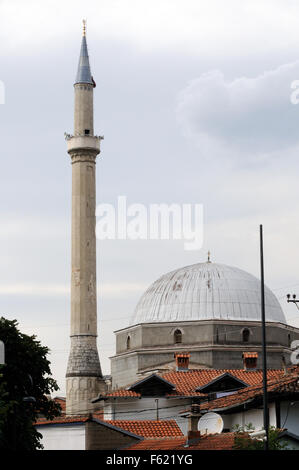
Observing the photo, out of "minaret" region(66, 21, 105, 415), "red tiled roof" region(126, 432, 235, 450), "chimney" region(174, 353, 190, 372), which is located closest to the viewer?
"red tiled roof" region(126, 432, 235, 450)

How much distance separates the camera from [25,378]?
40.1m

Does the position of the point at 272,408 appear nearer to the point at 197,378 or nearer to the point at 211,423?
the point at 211,423

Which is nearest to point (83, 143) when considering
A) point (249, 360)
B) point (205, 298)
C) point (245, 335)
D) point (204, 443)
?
point (205, 298)

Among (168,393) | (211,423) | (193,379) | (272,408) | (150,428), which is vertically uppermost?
(193,379)

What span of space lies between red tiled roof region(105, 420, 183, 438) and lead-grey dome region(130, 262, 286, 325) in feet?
77.7

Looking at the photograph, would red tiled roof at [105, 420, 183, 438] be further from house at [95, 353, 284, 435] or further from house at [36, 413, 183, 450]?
house at [95, 353, 284, 435]

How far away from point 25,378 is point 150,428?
477 cm

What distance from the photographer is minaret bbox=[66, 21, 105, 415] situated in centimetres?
6588

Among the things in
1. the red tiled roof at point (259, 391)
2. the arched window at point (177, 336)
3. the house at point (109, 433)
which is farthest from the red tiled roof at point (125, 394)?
the arched window at point (177, 336)

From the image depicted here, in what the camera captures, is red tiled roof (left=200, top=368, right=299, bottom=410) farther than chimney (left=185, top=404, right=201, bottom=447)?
Yes

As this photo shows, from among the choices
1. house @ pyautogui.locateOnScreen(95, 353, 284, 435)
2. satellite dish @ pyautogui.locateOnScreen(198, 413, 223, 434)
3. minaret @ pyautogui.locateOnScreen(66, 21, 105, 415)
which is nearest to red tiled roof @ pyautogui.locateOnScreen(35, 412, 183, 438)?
house @ pyautogui.locateOnScreen(95, 353, 284, 435)

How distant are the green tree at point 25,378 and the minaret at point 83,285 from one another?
2304 centimetres

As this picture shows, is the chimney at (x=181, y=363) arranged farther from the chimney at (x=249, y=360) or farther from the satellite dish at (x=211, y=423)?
the satellite dish at (x=211, y=423)

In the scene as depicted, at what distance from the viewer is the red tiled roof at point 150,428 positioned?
132ft
